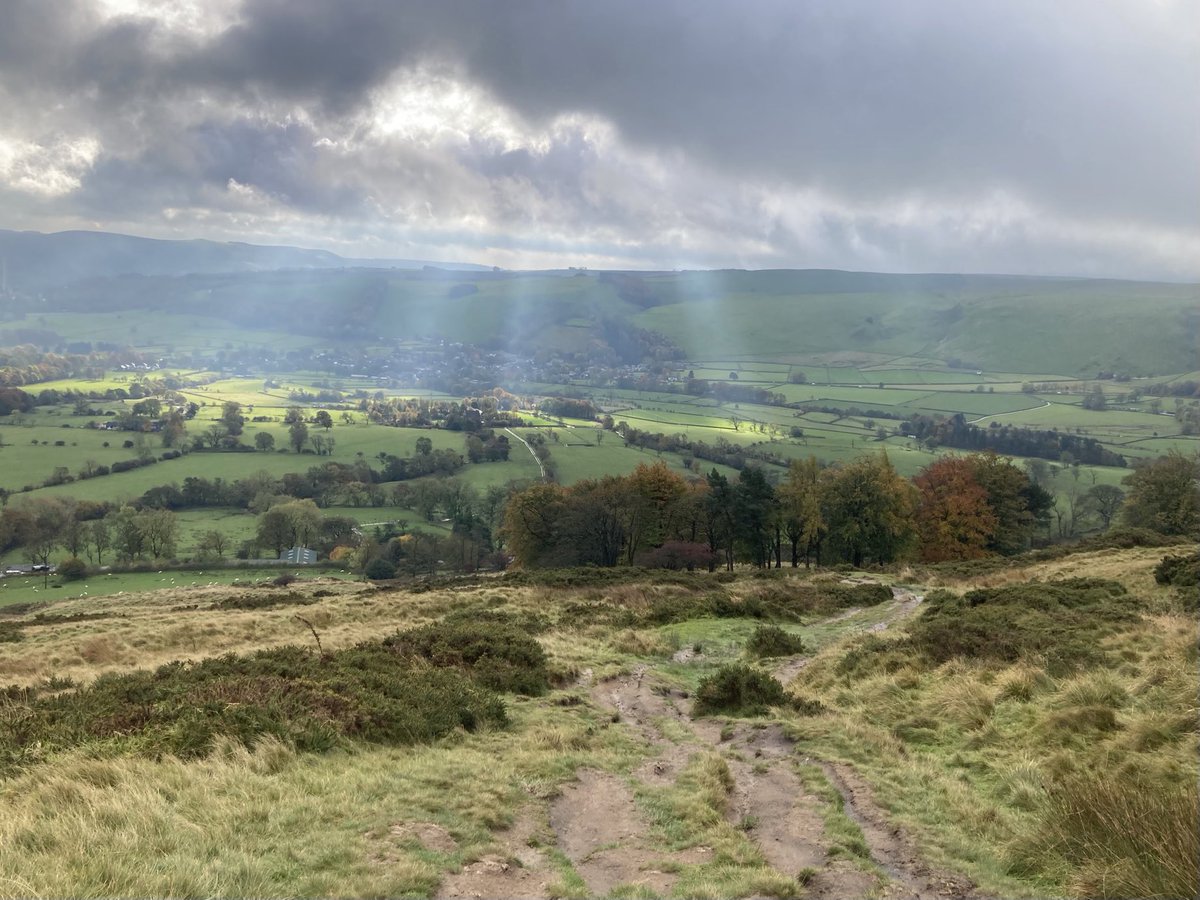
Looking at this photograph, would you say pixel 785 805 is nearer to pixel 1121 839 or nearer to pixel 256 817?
pixel 1121 839

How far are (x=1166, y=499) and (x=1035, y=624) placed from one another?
143 ft

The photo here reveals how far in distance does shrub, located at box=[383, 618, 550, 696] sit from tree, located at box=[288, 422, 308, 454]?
344 feet

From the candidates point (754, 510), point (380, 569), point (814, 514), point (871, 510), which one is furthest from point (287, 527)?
point (871, 510)

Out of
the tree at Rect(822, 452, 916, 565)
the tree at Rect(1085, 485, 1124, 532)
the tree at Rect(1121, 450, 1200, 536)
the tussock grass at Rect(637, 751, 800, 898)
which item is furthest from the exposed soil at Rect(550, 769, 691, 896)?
the tree at Rect(1085, 485, 1124, 532)

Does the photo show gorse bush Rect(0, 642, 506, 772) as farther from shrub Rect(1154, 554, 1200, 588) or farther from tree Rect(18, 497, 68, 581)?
tree Rect(18, 497, 68, 581)

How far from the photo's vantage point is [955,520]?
51.2m

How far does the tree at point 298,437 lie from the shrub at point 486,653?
344 ft

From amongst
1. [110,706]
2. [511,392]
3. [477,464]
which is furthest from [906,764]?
[511,392]

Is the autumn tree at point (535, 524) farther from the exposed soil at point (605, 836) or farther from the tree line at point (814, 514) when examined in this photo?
the exposed soil at point (605, 836)

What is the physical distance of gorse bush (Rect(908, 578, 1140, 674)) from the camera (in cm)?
1361

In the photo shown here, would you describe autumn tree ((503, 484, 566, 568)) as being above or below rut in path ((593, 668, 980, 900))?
below

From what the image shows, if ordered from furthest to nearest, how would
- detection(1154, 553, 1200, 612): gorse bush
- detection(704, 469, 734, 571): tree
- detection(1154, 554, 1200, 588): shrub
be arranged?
Result: detection(704, 469, 734, 571): tree
detection(1154, 554, 1200, 588): shrub
detection(1154, 553, 1200, 612): gorse bush

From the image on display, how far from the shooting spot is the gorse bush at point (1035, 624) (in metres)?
13.6

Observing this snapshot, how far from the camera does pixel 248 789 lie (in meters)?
7.71
